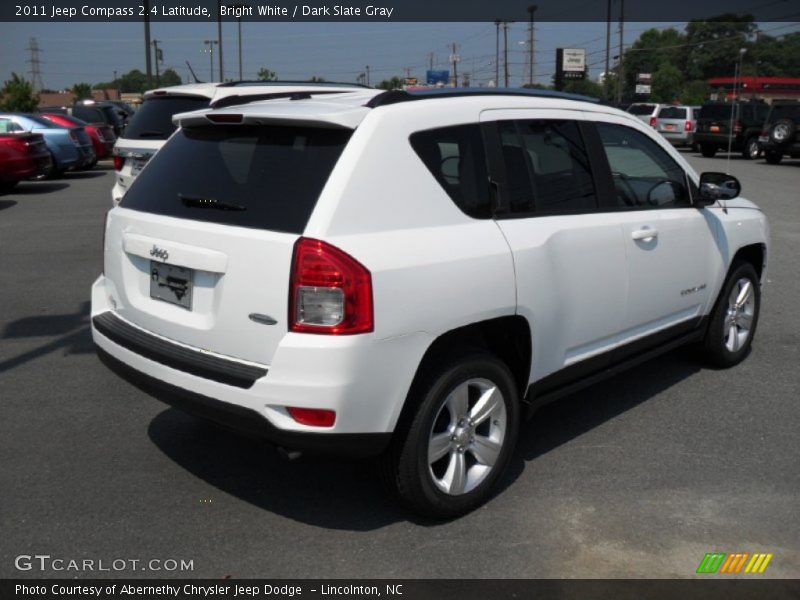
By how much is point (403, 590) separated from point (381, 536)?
43 cm

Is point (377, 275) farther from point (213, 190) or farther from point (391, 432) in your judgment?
point (213, 190)

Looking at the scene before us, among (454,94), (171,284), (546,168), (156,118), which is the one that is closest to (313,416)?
(171,284)

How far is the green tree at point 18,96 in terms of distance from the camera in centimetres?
4378

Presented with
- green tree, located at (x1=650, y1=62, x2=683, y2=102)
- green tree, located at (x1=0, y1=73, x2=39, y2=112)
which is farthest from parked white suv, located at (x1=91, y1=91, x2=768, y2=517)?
green tree, located at (x1=650, y1=62, x2=683, y2=102)

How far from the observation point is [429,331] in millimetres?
3518

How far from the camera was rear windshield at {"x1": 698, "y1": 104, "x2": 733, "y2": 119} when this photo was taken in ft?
95.0

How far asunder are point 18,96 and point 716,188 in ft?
148

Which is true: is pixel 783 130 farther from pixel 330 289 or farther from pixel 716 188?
pixel 330 289

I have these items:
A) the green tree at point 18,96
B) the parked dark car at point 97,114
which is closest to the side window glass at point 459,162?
the parked dark car at point 97,114

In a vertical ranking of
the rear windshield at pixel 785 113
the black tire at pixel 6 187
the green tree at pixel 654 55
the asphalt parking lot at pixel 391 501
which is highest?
the green tree at pixel 654 55

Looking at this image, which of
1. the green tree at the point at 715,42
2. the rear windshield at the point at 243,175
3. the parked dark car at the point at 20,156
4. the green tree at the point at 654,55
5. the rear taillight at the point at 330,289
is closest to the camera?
the rear taillight at the point at 330,289

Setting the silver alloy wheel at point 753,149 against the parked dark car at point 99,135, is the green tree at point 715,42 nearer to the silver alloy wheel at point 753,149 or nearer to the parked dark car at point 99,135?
the silver alloy wheel at point 753,149

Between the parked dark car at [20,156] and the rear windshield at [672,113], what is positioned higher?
the rear windshield at [672,113]

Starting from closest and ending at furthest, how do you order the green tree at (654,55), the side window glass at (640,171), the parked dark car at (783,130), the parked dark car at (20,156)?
the side window glass at (640,171)
the parked dark car at (20,156)
the parked dark car at (783,130)
the green tree at (654,55)
